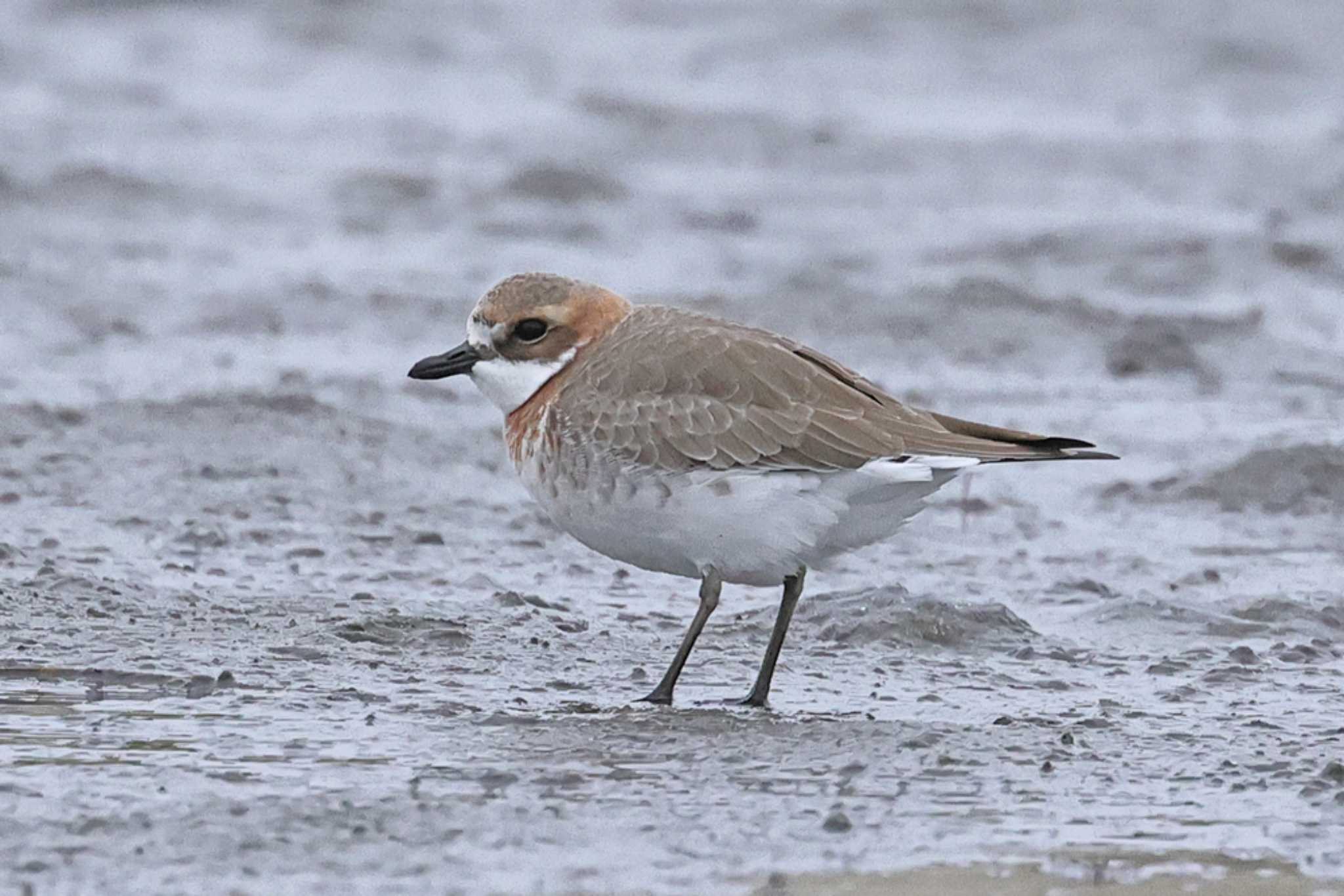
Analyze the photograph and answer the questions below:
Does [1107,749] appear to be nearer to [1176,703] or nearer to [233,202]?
[1176,703]

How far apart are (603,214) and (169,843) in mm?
11015

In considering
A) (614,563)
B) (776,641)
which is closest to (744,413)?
(776,641)

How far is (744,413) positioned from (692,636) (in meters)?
0.65

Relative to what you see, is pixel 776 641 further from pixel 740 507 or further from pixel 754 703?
pixel 740 507

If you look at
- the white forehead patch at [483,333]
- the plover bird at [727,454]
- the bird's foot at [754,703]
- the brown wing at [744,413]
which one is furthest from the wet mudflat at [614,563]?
the white forehead patch at [483,333]

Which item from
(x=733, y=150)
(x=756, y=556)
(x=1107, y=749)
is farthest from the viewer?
(x=733, y=150)

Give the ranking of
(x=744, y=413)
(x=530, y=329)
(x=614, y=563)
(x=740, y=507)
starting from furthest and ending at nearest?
(x=614, y=563), (x=530, y=329), (x=744, y=413), (x=740, y=507)

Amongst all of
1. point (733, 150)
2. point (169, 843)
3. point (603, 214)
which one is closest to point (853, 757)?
point (169, 843)

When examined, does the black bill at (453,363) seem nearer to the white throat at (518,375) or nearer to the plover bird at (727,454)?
the white throat at (518,375)

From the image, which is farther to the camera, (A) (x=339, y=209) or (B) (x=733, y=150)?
(B) (x=733, y=150)

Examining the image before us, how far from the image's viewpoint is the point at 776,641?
6453 millimetres

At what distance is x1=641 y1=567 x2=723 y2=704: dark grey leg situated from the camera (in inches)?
250

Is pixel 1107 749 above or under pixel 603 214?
under

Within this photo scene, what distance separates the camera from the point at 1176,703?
21.1 ft
